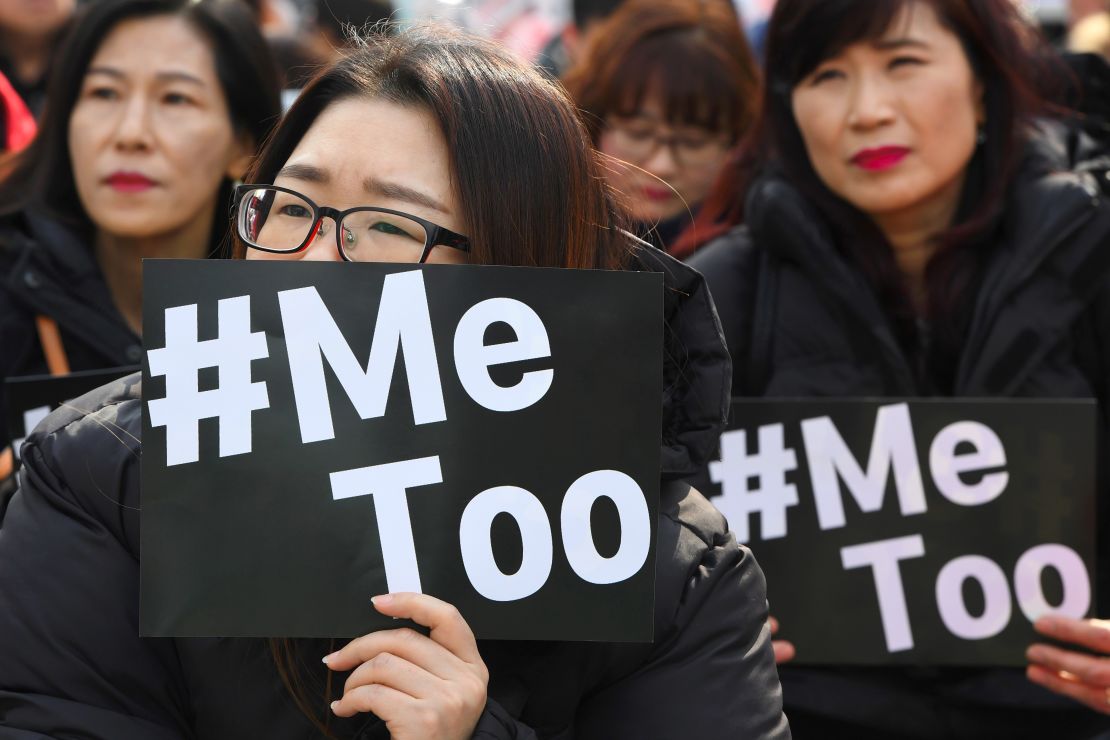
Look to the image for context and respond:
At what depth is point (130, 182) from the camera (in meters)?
3.32

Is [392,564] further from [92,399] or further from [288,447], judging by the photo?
[92,399]

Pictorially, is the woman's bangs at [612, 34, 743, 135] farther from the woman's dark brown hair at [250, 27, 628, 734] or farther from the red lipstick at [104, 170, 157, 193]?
the woman's dark brown hair at [250, 27, 628, 734]

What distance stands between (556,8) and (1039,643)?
5678 mm

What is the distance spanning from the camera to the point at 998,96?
313cm

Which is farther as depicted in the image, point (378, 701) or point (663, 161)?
point (663, 161)

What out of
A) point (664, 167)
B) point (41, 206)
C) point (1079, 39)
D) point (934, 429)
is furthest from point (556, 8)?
point (934, 429)

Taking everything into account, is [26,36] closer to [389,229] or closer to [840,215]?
[840,215]

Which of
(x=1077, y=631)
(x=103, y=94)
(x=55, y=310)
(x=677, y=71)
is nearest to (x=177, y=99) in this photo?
(x=103, y=94)

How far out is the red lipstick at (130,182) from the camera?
3.32m

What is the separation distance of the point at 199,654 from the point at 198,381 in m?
0.37

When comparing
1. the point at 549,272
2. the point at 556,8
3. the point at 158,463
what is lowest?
the point at 158,463

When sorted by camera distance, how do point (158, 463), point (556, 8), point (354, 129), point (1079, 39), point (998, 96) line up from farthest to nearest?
point (556, 8), point (1079, 39), point (998, 96), point (354, 129), point (158, 463)

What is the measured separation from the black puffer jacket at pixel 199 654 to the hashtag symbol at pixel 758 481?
55 cm

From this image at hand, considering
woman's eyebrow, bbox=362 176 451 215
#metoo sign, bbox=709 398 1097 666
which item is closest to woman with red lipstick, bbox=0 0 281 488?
woman's eyebrow, bbox=362 176 451 215
